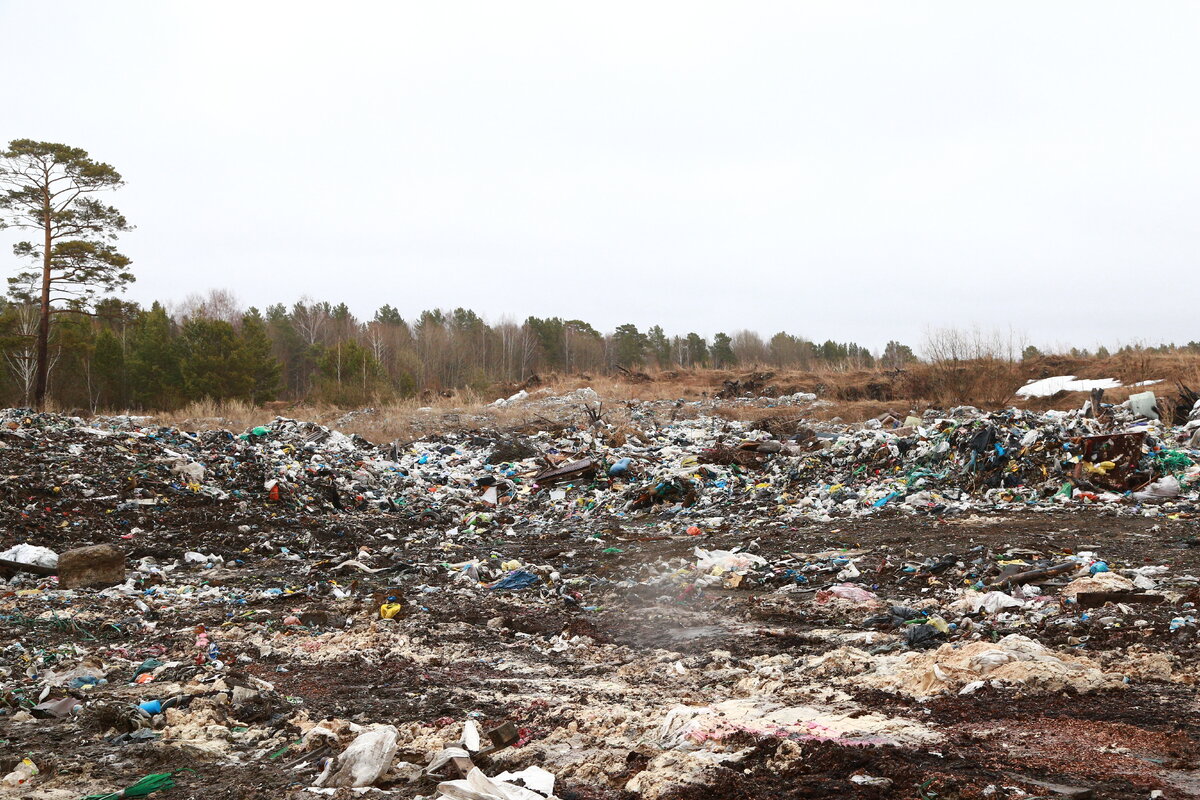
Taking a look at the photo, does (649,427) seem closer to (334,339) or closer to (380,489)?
(380,489)

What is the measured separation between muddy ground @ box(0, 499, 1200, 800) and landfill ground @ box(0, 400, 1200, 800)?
16 mm

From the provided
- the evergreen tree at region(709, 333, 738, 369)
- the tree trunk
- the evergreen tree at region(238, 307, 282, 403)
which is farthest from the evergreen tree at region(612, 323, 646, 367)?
the tree trunk

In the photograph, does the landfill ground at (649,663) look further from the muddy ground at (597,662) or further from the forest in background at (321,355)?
the forest in background at (321,355)

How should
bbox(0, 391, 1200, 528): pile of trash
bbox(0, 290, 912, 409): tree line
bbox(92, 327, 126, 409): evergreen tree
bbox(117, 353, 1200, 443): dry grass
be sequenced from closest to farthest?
bbox(0, 391, 1200, 528): pile of trash
bbox(117, 353, 1200, 443): dry grass
bbox(0, 290, 912, 409): tree line
bbox(92, 327, 126, 409): evergreen tree

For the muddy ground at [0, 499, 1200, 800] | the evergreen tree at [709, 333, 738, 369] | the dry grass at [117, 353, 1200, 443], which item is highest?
the evergreen tree at [709, 333, 738, 369]

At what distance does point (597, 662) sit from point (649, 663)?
0.28 meters

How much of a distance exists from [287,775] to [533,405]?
15.9 meters

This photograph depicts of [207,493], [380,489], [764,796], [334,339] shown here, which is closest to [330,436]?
[380,489]

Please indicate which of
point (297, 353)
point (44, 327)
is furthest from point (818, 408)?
point (297, 353)

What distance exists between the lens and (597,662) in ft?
12.3

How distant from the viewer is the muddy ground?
226cm

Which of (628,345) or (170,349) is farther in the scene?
(628,345)

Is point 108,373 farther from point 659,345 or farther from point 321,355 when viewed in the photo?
point 659,345

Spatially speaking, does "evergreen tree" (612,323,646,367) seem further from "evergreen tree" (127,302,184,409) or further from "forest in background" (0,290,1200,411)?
"evergreen tree" (127,302,184,409)
